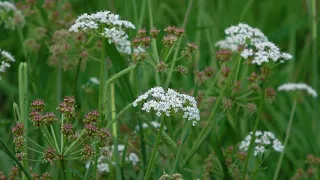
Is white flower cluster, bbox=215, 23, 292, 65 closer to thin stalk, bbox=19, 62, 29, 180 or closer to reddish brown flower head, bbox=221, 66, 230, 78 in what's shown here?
reddish brown flower head, bbox=221, 66, 230, 78

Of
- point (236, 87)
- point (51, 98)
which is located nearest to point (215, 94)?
point (236, 87)

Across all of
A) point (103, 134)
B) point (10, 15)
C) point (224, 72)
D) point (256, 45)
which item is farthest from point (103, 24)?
point (10, 15)

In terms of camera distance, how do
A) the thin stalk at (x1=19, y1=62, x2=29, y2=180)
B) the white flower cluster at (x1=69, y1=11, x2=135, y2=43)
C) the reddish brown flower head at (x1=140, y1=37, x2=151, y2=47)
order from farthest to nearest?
the reddish brown flower head at (x1=140, y1=37, x2=151, y2=47), the thin stalk at (x1=19, y1=62, x2=29, y2=180), the white flower cluster at (x1=69, y1=11, x2=135, y2=43)

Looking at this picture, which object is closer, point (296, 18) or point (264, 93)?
point (264, 93)

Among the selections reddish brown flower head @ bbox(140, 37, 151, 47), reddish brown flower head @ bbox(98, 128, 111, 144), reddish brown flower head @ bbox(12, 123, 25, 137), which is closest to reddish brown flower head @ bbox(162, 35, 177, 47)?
reddish brown flower head @ bbox(140, 37, 151, 47)

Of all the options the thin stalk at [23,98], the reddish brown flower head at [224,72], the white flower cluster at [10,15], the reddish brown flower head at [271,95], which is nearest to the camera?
the thin stalk at [23,98]

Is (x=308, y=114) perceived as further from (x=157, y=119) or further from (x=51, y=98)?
(x=51, y=98)

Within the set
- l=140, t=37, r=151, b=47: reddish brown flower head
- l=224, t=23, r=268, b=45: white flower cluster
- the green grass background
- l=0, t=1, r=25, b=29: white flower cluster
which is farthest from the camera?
the green grass background

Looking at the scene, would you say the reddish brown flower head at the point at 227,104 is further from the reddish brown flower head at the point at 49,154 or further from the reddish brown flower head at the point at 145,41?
the reddish brown flower head at the point at 49,154

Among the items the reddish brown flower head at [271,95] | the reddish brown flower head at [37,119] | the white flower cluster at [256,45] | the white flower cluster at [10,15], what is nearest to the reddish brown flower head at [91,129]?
the reddish brown flower head at [37,119]
